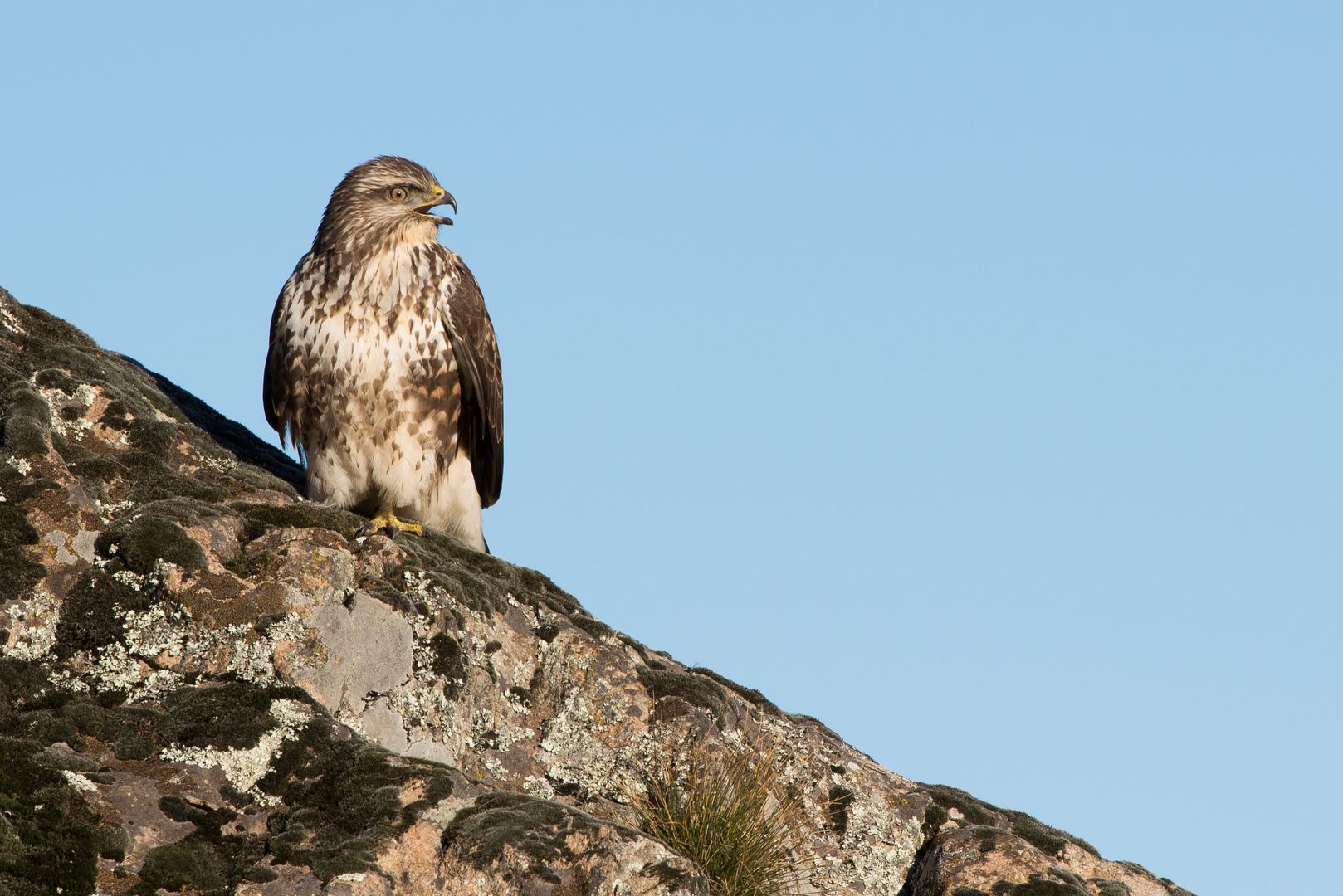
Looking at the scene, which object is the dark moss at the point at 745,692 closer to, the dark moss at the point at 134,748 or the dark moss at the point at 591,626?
the dark moss at the point at 591,626

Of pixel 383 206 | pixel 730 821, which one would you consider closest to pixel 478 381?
pixel 383 206

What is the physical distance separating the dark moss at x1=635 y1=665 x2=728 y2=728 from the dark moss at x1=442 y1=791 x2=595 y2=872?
7.67 ft

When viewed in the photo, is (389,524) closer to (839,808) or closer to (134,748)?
(134,748)

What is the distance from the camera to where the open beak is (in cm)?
992

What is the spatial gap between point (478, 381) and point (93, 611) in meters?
4.04

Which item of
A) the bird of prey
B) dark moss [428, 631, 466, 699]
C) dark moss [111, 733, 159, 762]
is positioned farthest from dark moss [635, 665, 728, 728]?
dark moss [111, 733, 159, 762]

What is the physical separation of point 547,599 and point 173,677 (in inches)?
107

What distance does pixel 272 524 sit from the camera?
744 centimetres

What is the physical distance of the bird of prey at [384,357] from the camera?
370 inches

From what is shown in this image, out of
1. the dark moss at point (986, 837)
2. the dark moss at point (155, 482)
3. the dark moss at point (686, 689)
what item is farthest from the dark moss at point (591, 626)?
the dark moss at point (986, 837)

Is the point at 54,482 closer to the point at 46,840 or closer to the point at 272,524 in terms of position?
the point at 272,524

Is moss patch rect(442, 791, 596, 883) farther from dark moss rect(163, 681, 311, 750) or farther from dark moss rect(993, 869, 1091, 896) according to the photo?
dark moss rect(993, 869, 1091, 896)

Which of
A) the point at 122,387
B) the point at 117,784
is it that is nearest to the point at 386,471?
the point at 122,387

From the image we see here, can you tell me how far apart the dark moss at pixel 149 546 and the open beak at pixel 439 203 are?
12.7 ft
